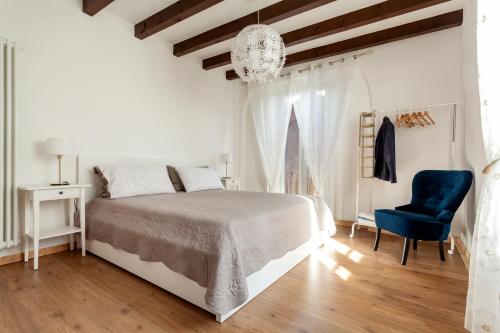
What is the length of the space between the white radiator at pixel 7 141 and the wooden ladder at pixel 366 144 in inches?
154

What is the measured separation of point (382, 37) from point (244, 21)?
1.81 m

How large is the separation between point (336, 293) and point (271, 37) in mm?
2158

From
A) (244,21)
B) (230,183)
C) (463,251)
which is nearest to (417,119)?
(463,251)

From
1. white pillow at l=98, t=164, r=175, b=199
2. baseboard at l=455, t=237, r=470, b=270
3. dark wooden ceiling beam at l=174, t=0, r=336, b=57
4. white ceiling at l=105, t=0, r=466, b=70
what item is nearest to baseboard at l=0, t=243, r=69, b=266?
white pillow at l=98, t=164, r=175, b=199

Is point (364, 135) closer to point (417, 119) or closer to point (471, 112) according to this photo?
point (417, 119)

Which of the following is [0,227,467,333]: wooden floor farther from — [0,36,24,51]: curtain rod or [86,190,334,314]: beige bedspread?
[0,36,24,51]: curtain rod

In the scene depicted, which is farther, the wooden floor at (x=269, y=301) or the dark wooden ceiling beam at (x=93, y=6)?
the dark wooden ceiling beam at (x=93, y=6)

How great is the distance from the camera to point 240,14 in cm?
293

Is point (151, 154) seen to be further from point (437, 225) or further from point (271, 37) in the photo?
point (437, 225)

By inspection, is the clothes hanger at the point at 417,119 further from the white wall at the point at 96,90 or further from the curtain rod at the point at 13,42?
the curtain rod at the point at 13,42

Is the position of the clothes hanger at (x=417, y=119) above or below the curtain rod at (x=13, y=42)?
below

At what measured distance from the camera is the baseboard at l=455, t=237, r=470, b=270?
2.38m

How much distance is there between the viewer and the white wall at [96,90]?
237 centimetres

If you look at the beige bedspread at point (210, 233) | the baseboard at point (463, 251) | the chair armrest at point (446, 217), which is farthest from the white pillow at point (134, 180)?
the baseboard at point (463, 251)
